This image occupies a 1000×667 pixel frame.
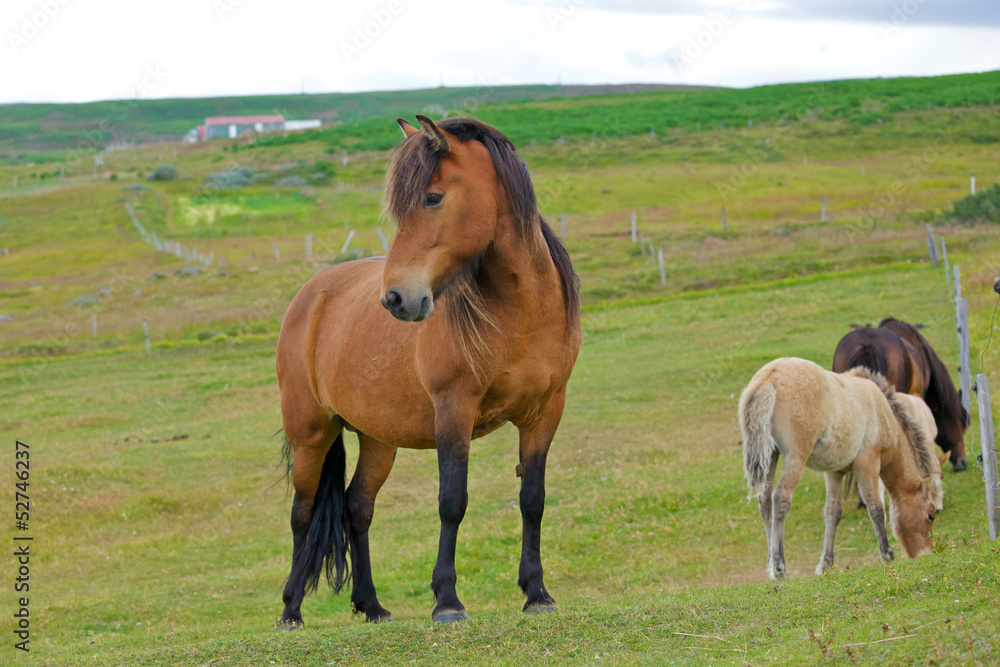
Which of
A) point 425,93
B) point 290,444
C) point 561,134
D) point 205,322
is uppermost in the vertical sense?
point 425,93

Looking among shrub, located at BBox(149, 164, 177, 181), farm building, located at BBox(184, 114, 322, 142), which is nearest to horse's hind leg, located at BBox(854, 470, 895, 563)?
shrub, located at BBox(149, 164, 177, 181)

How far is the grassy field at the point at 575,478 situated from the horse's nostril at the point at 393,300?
1007 millimetres

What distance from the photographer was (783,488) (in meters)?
8.08

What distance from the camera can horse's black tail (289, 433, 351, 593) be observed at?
21.7 feet

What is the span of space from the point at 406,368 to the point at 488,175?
147 cm

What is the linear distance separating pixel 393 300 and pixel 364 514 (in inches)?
116

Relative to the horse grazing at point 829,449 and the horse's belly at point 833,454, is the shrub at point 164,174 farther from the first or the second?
the horse's belly at point 833,454

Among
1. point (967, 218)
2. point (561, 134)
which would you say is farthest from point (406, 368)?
point (561, 134)

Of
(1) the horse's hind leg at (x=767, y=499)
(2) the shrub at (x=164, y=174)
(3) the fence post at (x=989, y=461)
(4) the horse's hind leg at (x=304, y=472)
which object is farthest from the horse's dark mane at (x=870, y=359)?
(2) the shrub at (x=164, y=174)

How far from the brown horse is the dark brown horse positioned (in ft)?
22.9

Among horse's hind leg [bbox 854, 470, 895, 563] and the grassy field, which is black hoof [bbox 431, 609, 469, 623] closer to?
the grassy field

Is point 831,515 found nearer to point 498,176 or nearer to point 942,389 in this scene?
point 942,389

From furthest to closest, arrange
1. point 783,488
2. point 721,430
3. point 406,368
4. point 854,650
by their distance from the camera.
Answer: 1. point 721,430
2. point 783,488
3. point 406,368
4. point 854,650

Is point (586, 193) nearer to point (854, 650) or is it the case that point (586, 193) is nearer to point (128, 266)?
point (128, 266)
